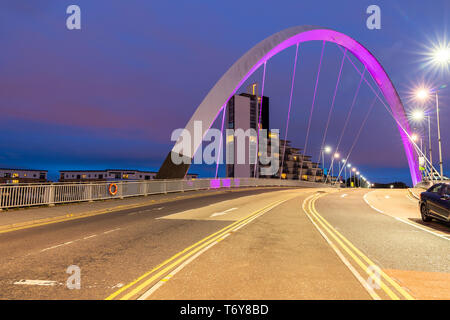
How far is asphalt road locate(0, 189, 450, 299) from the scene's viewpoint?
159 inches

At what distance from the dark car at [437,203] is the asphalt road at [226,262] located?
24.4 inches

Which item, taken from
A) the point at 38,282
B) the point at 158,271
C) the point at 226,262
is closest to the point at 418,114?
the point at 226,262

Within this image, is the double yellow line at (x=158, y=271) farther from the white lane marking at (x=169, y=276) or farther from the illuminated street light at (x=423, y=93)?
the illuminated street light at (x=423, y=93)

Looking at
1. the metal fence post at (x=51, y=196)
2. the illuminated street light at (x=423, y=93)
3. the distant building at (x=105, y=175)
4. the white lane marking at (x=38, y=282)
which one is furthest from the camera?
the distant building at (x=105, y=175)

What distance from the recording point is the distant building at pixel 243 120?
117 metres

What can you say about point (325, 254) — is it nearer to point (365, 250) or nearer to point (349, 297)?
point (365, 250)

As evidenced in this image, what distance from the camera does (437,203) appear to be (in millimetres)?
10047

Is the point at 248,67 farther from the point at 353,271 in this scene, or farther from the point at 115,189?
the point at 353,271

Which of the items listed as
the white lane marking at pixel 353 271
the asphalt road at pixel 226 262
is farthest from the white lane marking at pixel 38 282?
the white lane marking at pixel 353 271

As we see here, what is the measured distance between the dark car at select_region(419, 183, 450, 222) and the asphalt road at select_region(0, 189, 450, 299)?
0.62 m

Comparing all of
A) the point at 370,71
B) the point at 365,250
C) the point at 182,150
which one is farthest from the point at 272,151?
the point at 365,250

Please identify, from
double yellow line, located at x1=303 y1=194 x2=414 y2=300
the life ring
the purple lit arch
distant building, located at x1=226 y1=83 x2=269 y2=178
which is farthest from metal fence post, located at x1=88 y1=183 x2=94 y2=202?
distant building, located at x1=226 y1=83 x2=269 y2=178

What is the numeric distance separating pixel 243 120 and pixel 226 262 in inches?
5522
